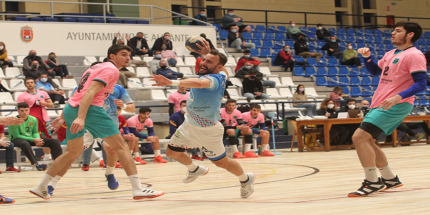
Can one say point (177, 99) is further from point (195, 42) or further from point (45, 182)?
point (45, 182)

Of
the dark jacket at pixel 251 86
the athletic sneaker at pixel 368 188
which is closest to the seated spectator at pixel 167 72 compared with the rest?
the dark jacket at pixel 251 86

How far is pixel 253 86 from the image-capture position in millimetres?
16391

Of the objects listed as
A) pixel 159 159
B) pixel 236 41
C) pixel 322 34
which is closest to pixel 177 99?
pixel 159 159

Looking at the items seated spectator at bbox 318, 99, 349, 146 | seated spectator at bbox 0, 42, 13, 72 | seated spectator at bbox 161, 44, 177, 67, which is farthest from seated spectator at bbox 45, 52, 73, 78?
seated spectator at bbox 318, 99, 349, 146

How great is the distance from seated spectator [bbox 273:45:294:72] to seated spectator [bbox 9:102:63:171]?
1159 centimetres

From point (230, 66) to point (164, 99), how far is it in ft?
13.5

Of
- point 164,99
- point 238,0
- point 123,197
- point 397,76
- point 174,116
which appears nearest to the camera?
point 397,76

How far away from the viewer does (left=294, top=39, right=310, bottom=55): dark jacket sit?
21.7m

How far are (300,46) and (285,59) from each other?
67.5 inches

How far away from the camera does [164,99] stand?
15.3 meters

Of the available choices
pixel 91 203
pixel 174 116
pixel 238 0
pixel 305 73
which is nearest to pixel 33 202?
pixel 91 203

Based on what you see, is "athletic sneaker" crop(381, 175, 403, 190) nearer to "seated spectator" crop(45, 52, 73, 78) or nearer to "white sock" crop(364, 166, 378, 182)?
"white sock" crop(364, 166, 378, 182)

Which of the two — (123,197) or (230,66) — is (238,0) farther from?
(123,197)

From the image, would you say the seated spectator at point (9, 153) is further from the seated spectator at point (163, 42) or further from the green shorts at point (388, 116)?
the seated spectator at point (163, 42)
